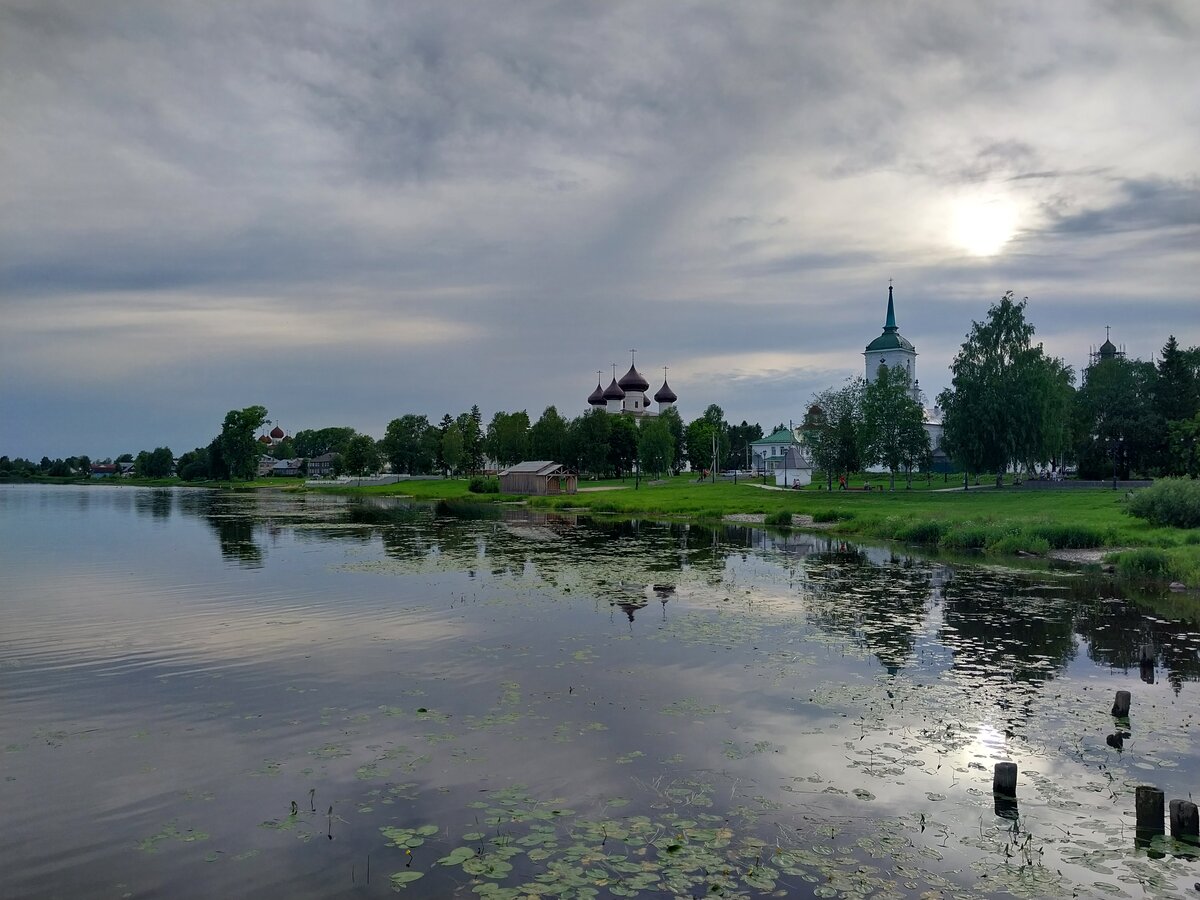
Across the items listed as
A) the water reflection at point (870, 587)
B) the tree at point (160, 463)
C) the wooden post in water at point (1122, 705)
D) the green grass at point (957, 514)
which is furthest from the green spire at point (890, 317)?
the tree at point (160, 463)

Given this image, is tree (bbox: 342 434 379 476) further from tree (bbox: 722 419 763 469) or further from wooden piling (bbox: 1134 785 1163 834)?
wooden piling (bbox: 1134 785 1163 834)

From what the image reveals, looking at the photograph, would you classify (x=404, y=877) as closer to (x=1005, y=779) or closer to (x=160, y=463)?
(x=1005, y=779)

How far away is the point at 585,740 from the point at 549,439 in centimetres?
10077

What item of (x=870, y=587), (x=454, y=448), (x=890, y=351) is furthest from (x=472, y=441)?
(x=870, y=587)

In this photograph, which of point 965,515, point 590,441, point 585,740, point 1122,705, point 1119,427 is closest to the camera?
point 585,740

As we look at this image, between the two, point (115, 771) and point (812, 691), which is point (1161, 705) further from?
point (115, 771)

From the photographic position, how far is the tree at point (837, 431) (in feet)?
233

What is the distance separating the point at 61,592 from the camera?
2606 centimetres

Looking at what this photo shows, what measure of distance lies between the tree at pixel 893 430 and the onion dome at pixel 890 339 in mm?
41813

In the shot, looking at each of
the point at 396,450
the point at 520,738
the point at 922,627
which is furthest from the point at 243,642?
the point at 396,450

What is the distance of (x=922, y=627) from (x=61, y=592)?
25.0m

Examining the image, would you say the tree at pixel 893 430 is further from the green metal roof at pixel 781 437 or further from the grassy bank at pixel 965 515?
the green metal roof at pixel 781 437

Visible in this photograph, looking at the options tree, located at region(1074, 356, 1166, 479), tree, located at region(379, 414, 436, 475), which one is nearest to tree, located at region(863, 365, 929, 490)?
tree, located at region(1074, 356, 1166, 479)

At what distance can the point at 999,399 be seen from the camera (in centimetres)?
6166
